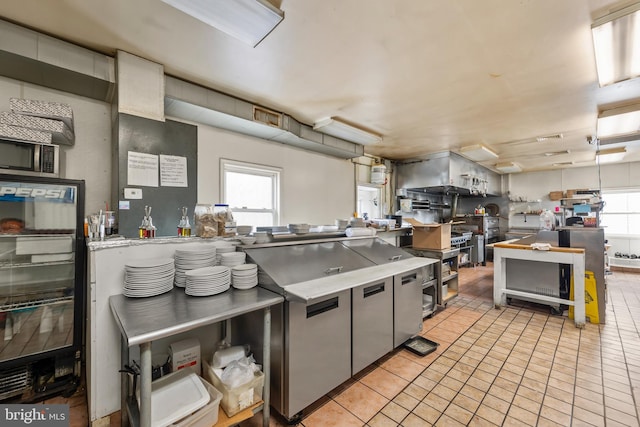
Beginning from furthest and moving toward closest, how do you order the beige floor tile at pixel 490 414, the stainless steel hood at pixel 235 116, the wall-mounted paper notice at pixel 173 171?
the stainless steel hood at pixel 235 116 → the wall-mounted paper notice at pixel 173 171 → the beige floor tile at pixel 490 414

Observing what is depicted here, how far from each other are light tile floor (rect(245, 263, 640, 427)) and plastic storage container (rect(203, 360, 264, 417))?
0.30 meters

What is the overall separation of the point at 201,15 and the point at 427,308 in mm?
3867

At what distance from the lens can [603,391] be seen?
2057mm

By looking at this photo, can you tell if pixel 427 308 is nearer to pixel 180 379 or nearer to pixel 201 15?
pixel 180 379

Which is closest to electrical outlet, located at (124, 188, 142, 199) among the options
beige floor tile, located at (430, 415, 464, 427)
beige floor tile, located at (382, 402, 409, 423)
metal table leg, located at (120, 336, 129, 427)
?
metal table leg, located at (120, 336, 129, 427)

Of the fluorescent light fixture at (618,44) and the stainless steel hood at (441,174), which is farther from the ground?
the fluorescent light fixture at (618,44)

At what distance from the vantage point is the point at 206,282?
1665mm

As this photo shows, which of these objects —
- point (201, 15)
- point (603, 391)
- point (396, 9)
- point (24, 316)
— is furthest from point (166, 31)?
point (603, 391)

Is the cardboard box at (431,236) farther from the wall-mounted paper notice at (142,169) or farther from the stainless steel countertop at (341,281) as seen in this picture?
the wall-mounted paper notice at (142,169)

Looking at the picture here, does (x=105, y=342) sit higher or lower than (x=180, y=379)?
higher

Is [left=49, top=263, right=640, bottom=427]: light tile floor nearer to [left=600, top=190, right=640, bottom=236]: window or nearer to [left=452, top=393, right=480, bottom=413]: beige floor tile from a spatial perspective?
[left=452, top=393, right=480, bottom=413]: beige floor tile

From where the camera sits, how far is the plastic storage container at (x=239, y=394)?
5.12ft

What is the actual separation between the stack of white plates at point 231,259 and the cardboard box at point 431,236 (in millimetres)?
2847

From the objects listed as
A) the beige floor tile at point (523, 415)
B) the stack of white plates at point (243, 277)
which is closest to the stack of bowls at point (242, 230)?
the stack of white plates at point (243, 277)
